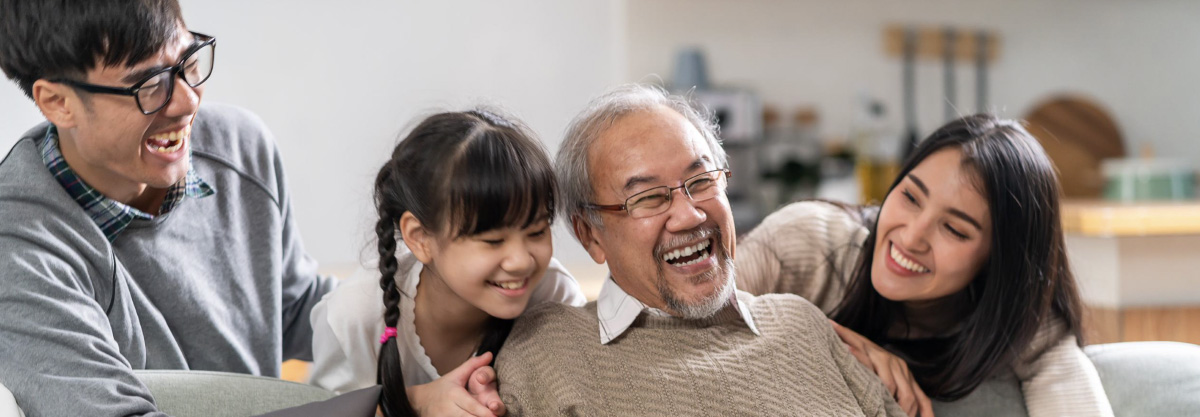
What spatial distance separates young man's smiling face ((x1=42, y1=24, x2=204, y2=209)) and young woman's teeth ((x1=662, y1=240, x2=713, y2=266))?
815mm

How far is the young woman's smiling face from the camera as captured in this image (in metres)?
1.77

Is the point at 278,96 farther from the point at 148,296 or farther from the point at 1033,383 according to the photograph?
the point at 1033,383

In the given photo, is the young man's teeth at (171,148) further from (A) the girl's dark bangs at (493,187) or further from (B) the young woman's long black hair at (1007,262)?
(B) the young woman's long black hair at (1007,262)

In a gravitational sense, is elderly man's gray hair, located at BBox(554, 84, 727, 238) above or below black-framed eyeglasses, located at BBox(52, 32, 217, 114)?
below

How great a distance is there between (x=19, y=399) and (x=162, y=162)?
0.42m

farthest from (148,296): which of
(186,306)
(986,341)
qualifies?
(986,341)

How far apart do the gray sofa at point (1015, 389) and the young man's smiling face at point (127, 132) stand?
0.32m

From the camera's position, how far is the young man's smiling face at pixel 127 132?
150cm

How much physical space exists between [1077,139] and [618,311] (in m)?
4.70

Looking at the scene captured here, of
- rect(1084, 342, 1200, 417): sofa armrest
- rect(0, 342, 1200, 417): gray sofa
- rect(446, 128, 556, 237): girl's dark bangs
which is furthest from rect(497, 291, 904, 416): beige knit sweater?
rect(1084, 342, 1200, 417): sofa armrest

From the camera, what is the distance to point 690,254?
1568mm

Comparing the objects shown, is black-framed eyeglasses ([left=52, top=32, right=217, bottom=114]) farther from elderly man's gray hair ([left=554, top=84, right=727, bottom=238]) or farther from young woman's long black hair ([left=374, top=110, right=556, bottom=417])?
elderly man's gray hair ([left=554, top=84, right=727, bottom=238])

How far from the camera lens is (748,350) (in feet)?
5.19

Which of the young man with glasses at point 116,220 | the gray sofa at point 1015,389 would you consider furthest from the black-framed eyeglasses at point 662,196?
the young man with glasses at point 116,220
